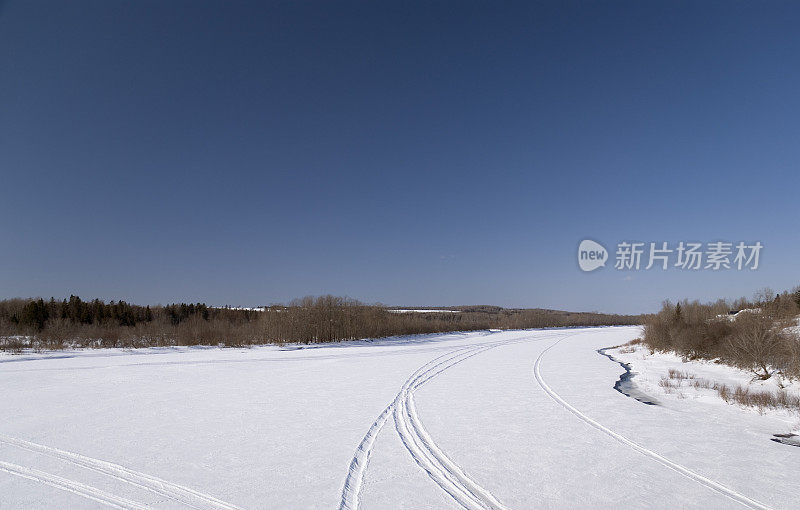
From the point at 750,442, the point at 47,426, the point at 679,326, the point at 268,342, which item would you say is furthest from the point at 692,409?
the point at 268,342

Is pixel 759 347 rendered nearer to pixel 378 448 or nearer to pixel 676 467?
pixel 676 467

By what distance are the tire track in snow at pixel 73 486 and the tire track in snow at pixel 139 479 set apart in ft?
0.96

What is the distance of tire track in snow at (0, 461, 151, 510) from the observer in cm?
426

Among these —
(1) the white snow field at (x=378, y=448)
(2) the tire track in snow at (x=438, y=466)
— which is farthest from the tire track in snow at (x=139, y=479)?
(2) the tire track in snow at (x=438, y=466)

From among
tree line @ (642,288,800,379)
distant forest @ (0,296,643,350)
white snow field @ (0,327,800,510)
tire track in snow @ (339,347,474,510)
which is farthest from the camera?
Result: distant forest @ (0,296,643,350)

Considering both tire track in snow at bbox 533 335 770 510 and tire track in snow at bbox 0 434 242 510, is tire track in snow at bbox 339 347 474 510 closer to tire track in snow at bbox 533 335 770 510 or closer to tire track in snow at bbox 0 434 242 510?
tire track in snow at bbox 0 434 242 510

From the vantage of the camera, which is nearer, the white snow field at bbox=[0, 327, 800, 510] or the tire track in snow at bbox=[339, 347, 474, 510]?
the tire track in snow at bbox=[339, 347, 474, 510]

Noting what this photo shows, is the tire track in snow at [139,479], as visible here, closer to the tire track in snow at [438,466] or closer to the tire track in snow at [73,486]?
the tire track in snow at [73,486]

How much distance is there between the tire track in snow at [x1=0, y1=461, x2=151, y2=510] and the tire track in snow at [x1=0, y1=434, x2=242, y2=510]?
29cm

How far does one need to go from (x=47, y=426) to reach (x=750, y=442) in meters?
10.7

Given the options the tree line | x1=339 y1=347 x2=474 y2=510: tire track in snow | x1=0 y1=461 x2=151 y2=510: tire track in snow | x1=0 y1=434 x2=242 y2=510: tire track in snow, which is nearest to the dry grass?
the tree line

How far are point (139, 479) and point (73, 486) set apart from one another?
1.98 ft

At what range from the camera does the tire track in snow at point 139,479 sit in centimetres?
434

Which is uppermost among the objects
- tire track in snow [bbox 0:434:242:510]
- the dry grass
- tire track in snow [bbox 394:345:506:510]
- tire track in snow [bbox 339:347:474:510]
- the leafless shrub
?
the leafless shrub
